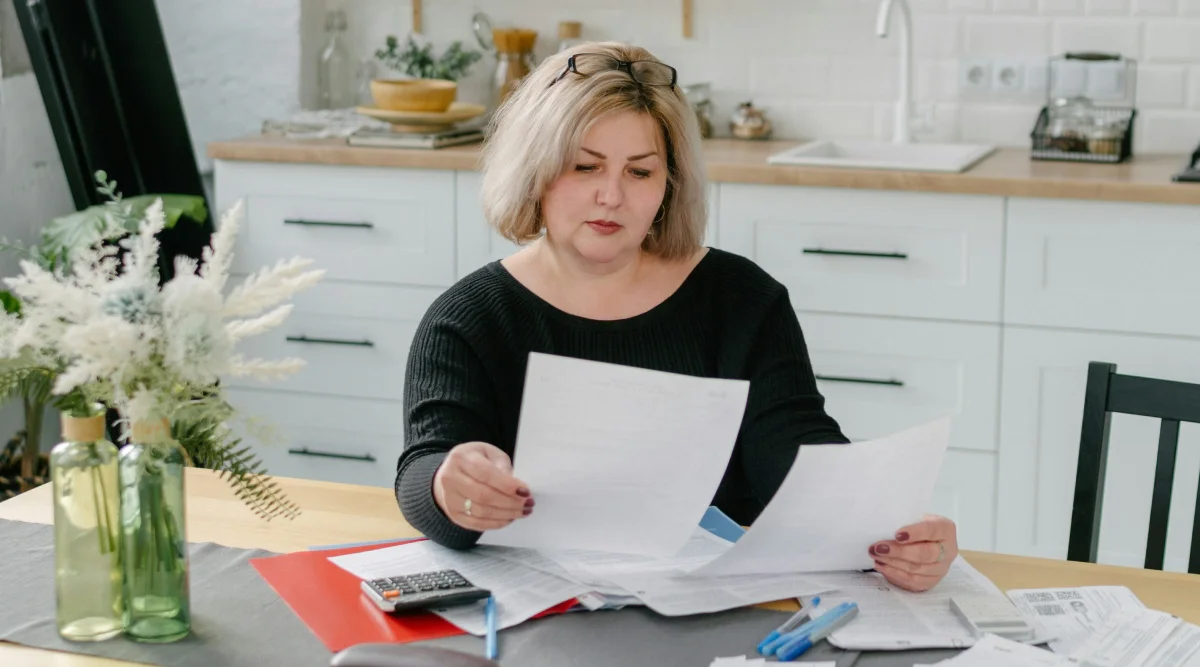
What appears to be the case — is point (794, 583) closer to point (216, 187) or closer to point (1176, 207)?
point (1176, 207)

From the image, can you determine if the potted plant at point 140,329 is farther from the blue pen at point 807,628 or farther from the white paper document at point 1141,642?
the white paper document at point 1141,642

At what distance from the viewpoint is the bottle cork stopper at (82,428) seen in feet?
3.76

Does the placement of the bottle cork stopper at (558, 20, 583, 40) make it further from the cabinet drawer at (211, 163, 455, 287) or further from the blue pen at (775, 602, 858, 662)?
the blue pen at (775, 602, 858, 662)

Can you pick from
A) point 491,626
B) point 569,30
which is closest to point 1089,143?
point 569,30

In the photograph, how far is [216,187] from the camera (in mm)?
3221

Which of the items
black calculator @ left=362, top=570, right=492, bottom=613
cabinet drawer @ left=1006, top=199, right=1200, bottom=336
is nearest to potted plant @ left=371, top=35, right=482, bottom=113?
cabinet drawer @ left=1006, top=199, right=1200, bottom=336

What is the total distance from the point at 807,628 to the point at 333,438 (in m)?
2.20

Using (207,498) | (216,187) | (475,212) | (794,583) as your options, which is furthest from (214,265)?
(216,187)

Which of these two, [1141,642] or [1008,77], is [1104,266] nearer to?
[1008,77]

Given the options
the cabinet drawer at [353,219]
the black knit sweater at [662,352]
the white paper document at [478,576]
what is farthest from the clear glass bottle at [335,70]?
the white paper document at [478,576]

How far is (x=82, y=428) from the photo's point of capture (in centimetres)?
115

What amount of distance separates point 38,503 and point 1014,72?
240 cm

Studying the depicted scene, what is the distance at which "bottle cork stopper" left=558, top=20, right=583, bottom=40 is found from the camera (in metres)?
3.47

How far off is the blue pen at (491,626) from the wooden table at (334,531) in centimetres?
22
